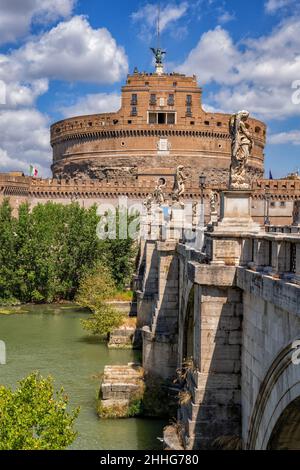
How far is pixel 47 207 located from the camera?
45.3 metres

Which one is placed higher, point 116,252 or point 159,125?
point 159,125

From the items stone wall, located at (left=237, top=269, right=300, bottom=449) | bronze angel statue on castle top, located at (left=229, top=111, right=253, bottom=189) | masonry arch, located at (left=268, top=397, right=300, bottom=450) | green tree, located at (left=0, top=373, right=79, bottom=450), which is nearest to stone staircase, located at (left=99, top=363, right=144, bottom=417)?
green tree, located at (left=0, top=373, right=79, bottom=450)

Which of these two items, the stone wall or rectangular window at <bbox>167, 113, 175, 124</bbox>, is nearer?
the stone wall

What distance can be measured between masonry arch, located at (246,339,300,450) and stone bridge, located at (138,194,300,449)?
12mm

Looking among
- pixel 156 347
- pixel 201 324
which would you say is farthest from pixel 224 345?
pixel 156 347

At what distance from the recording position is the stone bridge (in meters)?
6.91

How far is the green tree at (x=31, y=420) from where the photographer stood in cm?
905

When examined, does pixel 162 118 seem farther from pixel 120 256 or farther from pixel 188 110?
pixel 120 256

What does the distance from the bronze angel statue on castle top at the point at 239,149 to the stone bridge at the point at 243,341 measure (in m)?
0.25

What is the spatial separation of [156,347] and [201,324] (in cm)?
901

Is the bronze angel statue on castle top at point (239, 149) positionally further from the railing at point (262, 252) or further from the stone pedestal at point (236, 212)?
the railing at point (262, 252)

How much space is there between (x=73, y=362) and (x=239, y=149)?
14551 mm

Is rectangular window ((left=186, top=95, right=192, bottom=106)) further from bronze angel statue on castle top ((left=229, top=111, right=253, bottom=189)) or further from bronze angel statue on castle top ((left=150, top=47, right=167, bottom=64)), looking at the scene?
bronze angel statue on castle top ((left=229, top=111, right=253, bottom=189))
